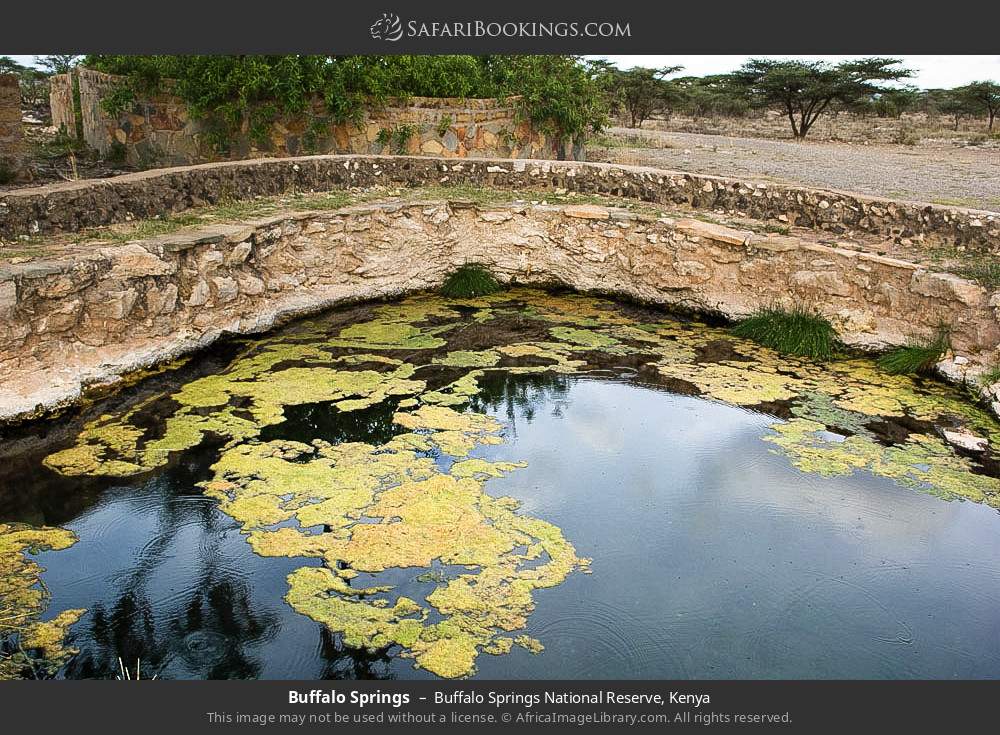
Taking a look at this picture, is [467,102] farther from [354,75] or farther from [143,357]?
[143,357]

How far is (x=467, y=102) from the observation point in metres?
11.0

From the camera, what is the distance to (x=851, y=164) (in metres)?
13.8

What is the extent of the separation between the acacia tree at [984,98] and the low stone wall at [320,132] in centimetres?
1826

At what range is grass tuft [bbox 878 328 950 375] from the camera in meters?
6.45

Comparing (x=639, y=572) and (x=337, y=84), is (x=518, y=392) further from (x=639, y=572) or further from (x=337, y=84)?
(x=337, y=84)

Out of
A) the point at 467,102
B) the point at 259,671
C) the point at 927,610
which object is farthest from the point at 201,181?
the point at 927,610

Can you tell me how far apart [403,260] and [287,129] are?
126 inches

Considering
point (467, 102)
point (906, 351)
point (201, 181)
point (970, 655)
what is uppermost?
point (467, 102)

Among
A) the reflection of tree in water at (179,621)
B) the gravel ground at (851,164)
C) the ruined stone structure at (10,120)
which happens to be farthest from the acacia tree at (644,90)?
the reflection of tree in water at (179,621)

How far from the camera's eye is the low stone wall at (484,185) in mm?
6598

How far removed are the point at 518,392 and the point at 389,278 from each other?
258 centimetres

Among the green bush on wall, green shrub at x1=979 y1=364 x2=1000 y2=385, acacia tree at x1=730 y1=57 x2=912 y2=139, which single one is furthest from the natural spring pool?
acacia tree at x1=730 y1=57 x2=912 y2=139

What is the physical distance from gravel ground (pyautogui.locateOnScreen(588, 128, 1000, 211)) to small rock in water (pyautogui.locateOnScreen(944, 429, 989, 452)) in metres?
3.27

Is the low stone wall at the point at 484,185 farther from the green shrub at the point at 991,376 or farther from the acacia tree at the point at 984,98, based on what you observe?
the acacia tree at the point at 984,98
